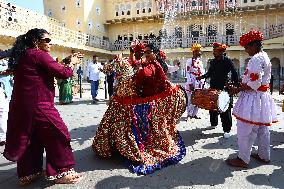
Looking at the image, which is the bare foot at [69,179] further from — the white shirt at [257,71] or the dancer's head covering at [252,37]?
the dancer's head covering at [252,37]

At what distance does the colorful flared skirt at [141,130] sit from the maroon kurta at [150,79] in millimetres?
92

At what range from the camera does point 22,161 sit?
138 inches

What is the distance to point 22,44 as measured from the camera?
11.1 ft

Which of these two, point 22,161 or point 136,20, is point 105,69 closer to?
point 22,161

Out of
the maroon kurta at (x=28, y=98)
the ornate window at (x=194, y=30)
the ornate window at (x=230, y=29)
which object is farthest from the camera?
the ornate window at (x=194, y=30)

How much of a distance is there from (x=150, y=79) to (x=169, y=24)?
99.1ft

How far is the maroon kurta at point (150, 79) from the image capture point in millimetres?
4113

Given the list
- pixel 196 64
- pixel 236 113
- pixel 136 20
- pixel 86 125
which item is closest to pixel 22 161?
pixel 236 113

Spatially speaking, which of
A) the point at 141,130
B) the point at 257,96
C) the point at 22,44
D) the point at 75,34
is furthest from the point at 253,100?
the point at 75,34

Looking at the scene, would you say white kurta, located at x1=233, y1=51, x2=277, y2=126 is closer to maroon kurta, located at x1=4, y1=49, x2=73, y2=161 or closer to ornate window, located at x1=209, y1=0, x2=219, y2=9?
maroon kurta, located at x1=4, y1=49, x2=73, y2=161

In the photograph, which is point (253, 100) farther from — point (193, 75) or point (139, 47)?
point (193, 75)

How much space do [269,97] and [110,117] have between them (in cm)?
207

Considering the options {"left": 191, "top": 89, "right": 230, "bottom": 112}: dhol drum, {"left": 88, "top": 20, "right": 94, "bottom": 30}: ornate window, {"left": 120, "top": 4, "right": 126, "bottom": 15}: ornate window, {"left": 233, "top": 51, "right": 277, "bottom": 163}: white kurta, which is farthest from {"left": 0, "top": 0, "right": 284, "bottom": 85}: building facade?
{"left": 233, "top": 51, "right": 277, "bottom": 163}: white kurta

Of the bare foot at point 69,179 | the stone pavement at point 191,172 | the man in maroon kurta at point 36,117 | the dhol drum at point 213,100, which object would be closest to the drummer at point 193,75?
the stone pavement at point 191,172
